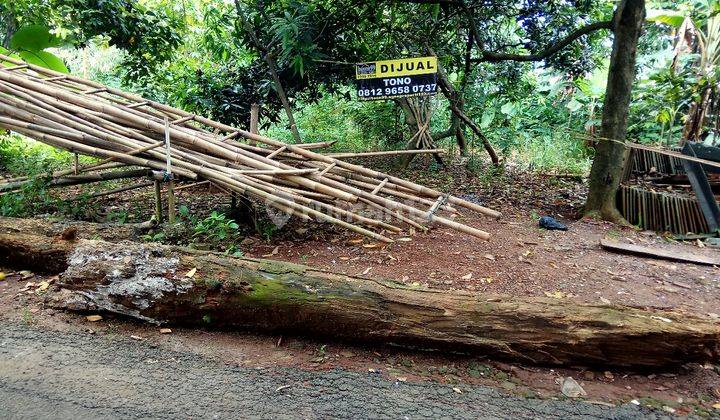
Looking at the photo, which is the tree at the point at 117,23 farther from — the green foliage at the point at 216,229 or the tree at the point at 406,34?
the green foliage at the point at 216,229

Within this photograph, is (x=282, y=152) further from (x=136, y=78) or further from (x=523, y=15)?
(x=523, y=15)

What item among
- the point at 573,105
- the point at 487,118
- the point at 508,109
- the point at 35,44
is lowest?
the point at 487,118

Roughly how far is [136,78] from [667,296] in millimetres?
7075

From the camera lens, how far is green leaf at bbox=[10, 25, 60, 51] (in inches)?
236

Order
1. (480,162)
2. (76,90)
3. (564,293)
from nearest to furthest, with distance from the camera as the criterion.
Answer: (564,293)
(76,90)
(480,162)

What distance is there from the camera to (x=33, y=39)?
6.18 meters

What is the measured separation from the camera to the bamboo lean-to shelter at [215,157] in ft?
11.1

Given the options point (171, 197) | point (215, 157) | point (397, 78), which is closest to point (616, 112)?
point (397, 78)

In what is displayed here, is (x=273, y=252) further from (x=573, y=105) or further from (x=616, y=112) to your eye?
(x=573, y=105)

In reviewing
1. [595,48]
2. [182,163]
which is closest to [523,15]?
[595,48]

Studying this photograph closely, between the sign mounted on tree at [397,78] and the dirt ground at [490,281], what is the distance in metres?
1.56

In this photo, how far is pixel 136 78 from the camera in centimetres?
664

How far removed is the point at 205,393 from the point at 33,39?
652 cm

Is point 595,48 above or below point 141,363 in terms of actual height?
above
